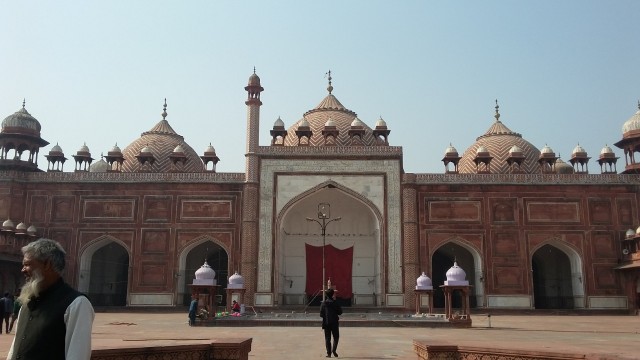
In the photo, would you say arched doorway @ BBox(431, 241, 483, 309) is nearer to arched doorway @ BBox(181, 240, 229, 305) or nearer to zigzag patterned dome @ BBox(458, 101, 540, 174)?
zigzag patterned dome @ BBox(458, 101, 540, 174)

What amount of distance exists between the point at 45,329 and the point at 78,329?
132 mm

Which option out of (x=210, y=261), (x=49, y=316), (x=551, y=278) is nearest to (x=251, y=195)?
(x=210, y=261)

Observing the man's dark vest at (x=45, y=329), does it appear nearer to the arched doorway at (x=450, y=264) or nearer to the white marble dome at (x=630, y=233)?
the arched doorway at (x=450, y=264)

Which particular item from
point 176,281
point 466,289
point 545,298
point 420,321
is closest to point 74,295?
point 420,321

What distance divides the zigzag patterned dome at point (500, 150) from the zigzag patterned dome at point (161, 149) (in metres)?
11.7

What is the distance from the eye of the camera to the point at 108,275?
2239 centimetres

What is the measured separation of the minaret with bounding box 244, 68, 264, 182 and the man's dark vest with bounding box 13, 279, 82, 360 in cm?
1835

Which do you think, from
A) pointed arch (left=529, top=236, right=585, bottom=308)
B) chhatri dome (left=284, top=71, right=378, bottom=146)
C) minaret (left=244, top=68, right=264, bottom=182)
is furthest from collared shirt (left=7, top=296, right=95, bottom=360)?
chhatri dome (left=284, top=71, right=378, bottom=146)

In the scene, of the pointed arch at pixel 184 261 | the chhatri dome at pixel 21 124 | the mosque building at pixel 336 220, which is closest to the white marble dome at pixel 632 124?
the mosque building at pixel 336 220

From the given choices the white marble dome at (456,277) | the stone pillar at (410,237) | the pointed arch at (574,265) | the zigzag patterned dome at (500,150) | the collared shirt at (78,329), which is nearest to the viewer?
the collared shirt at (78,329)

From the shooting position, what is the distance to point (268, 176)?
68.0ft

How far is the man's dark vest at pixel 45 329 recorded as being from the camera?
2.15 m

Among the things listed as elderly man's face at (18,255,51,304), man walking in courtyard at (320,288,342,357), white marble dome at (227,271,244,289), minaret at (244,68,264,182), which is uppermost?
minaret at (244,68,264,182)

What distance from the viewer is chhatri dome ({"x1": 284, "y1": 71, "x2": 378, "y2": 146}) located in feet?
76.8
